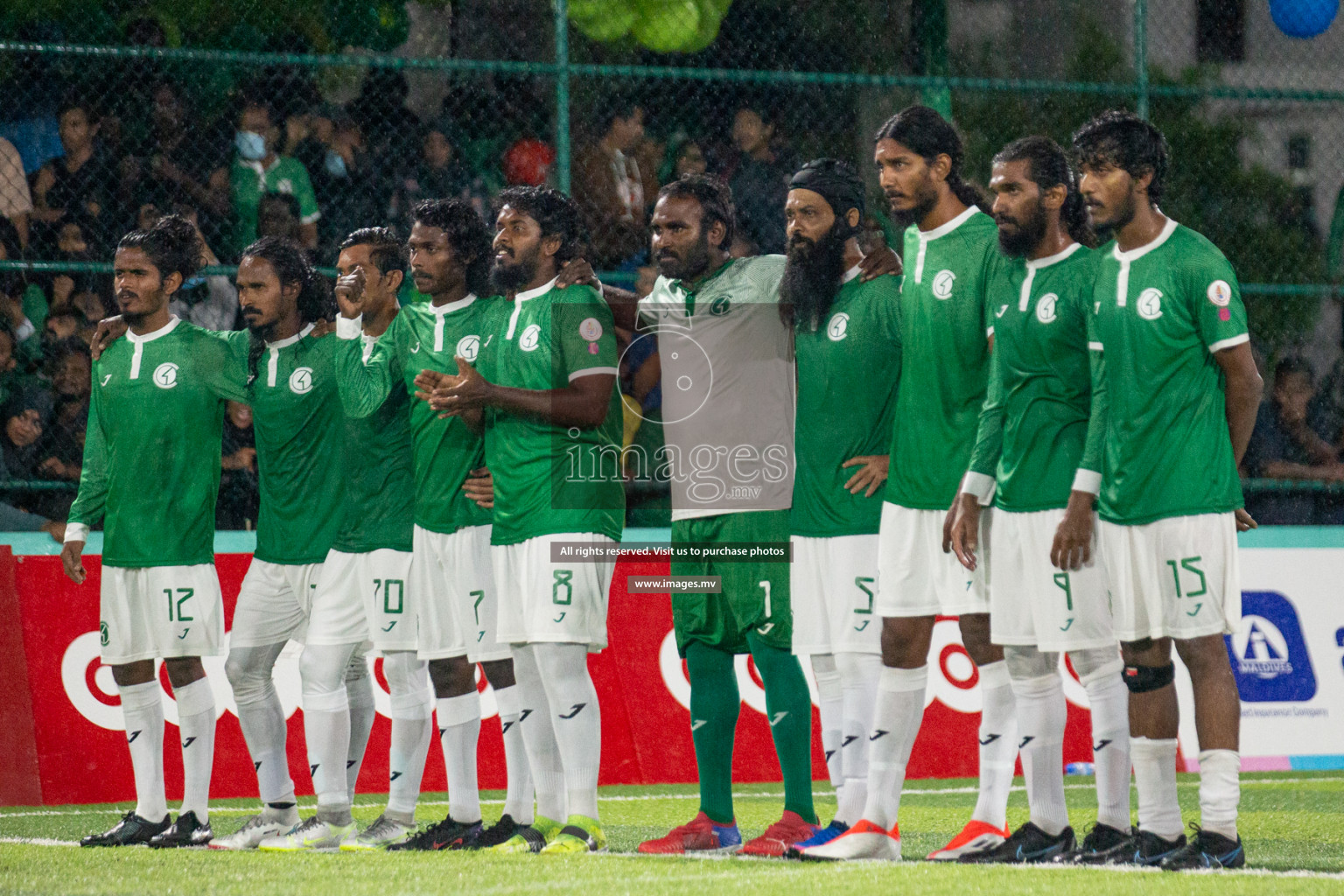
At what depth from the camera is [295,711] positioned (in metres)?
9.20

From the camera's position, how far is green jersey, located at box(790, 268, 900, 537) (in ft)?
20.8

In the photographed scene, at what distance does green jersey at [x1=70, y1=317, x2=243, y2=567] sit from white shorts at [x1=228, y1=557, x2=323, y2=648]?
10.6 inches

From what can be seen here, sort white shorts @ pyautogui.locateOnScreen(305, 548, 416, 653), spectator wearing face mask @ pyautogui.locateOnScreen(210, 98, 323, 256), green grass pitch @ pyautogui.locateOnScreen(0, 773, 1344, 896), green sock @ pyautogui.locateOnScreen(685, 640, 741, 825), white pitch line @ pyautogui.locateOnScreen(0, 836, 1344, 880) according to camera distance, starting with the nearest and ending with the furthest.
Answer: green grass pitch @ pyautogui.locateOnScreen(0, 773, 1344, 896) < white pitch line @ pyautogui.locateOnScreen(0, 836, 1344, 880) < green sock @ pyautogui.locateOnScreen(685, 640, 741, 825) < white shorts @ pyautogui.locateOnScreen(305, 548, 416, 653) < spectator wearing face mask @ pyautogui.locateOnScreen(210, 98, 323, 256)

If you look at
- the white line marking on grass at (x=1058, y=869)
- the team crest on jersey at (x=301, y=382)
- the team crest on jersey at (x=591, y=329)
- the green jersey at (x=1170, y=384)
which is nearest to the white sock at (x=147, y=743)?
the team crest on jersey at (x=301, y=382)

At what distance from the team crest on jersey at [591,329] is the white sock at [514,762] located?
140 centimetres

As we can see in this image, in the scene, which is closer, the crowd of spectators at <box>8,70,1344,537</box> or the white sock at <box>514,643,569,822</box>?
the white sock at <box>514,643,569,822</box>

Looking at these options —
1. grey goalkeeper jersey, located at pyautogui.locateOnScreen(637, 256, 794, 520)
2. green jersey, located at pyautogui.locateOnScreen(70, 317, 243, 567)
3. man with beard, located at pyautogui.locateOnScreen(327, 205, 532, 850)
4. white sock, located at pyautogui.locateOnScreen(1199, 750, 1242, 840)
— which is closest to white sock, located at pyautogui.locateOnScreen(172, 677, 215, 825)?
green jersey, located at pyautogui.locateOnScreen(70, 317, 243, 567)

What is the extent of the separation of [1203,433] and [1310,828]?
95.7 inches

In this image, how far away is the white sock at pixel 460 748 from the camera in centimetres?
702

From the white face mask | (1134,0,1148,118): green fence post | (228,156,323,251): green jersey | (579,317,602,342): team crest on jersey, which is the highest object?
(1134,0,1148,118): green fence post

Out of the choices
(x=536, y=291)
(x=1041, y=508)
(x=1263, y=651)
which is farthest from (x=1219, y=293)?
(x=1263, y=651)

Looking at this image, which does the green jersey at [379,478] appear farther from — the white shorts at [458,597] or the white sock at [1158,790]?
the white sock at [1158,790]

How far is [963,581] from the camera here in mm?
6090

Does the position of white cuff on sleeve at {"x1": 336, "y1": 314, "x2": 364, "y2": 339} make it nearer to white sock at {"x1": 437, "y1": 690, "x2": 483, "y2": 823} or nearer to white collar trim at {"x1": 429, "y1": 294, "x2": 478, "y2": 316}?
white collar trim at {"x1": 429, "y1": 294, "x2": 478, "y2": 316}
